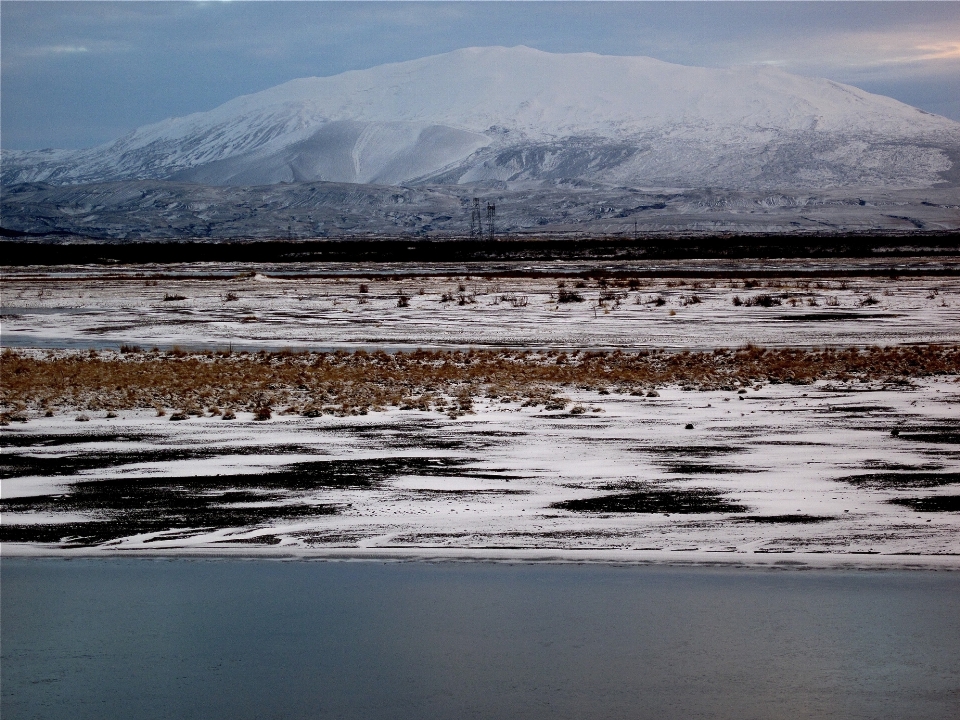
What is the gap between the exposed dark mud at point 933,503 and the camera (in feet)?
34.7

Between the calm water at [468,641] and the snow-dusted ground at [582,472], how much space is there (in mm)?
734

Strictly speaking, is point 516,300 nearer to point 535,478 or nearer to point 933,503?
point 535,478

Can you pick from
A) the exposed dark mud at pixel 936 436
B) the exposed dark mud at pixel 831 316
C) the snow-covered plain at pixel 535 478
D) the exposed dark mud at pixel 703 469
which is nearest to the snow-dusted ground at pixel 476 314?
the exposed dark mud at pixel 831 316

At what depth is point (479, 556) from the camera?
30.1 feet

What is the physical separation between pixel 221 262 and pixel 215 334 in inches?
2204

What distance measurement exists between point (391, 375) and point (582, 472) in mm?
8755

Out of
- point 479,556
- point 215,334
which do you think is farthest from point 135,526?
point 215,334

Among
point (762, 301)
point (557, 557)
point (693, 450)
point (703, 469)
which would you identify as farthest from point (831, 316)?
point (557, 557)

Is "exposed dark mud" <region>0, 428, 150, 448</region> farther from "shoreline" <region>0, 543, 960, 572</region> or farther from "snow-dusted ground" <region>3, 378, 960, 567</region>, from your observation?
"shoreline" <region>0, 543, 960, 572</region>

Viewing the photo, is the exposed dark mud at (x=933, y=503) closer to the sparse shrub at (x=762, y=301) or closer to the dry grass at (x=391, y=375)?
the dry grass at (x=391, y=375)

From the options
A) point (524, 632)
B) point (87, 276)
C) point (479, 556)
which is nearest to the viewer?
point (524, 632)

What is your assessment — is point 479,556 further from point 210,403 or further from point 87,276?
point 87,276

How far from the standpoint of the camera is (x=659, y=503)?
1105cm

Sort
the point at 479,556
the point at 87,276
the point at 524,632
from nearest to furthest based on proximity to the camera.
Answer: the point at 524,632 < the point at 479,556 < the point at 87,276
